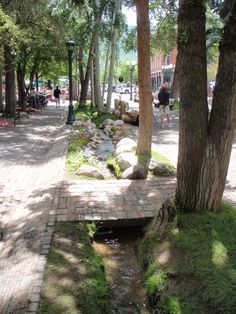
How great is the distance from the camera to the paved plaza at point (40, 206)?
14.1 feet

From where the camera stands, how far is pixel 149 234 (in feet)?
18.2

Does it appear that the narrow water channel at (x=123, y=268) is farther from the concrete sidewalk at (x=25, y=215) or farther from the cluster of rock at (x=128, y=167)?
the cluster of rock at (x=128, y=167)

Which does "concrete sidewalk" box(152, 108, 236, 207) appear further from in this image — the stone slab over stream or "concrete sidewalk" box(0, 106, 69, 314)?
"concrete sidewalk" box(0, 106, 69, 314)

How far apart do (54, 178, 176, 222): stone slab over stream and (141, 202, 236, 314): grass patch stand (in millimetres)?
947

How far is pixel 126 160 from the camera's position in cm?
905

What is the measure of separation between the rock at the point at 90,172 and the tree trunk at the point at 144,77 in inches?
59.4

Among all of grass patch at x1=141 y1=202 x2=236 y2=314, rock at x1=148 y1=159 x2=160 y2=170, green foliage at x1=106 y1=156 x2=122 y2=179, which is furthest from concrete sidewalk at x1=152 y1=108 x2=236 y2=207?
grass patch at x1=141 y1=202 x2=236 y2=314

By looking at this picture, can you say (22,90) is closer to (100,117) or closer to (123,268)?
(100,117)

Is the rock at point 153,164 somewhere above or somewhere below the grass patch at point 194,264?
above

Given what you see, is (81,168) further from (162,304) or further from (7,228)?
(162,304)

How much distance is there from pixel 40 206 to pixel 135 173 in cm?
219

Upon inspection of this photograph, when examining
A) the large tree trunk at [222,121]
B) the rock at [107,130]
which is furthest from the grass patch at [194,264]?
the rock at [107,130]

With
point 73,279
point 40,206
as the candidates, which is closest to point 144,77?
point 40,206

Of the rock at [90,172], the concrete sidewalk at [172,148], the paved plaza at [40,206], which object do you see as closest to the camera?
the paved plaza at [40,206]
